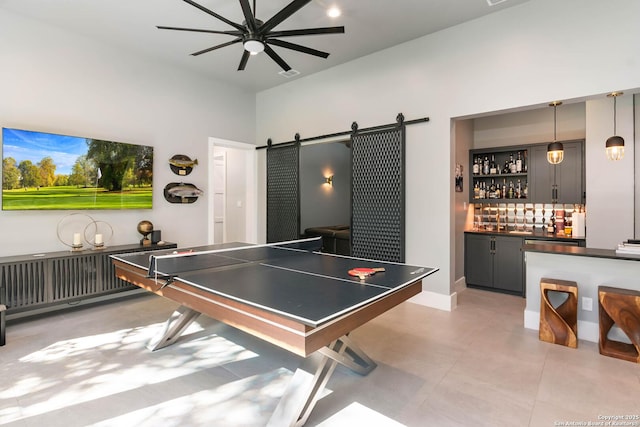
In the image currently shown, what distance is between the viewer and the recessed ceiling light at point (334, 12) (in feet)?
11.2

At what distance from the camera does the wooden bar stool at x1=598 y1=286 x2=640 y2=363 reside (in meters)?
2.61

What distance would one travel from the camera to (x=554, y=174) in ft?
15.0

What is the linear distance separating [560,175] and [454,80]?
218cm

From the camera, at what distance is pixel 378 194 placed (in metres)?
4.49

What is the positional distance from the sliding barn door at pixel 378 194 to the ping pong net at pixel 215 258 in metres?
1.25

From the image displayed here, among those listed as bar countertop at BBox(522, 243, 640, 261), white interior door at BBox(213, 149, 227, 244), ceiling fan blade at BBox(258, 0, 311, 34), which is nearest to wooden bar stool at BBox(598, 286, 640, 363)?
bar countertop at BBox(522, 243, 640, 261)

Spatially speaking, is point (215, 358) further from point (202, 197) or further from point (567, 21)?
point (567, 21)

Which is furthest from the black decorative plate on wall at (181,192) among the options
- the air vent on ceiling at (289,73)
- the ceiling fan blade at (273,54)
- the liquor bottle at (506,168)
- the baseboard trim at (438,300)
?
the liquor bottle at (506,168)

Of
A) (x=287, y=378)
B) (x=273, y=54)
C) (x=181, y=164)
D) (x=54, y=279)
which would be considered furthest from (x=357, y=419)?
(x=181, y=164)

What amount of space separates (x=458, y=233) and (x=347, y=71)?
296 cm

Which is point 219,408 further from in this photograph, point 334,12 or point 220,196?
point 220,196

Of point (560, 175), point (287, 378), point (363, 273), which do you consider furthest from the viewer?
point (560, 175)

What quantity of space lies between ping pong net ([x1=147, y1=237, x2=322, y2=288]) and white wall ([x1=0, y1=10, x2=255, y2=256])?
2001mm

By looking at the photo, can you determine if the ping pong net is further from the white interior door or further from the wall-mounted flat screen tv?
the white interior door
